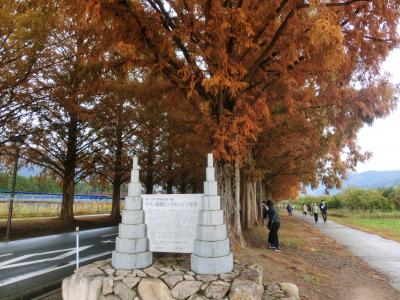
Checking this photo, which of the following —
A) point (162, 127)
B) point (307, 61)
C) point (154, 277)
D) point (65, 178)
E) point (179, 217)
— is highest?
point (162, 127)

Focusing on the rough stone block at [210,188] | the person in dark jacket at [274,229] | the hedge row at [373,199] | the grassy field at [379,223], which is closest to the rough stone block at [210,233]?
the rough stone block at [210,188]

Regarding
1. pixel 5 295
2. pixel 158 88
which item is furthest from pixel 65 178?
pixel 5 295

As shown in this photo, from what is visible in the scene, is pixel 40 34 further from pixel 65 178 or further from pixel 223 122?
pixel 65 178

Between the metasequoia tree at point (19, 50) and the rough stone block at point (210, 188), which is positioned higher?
the metasequoia tree at point (19, 50)

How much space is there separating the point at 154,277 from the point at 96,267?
1278 mm

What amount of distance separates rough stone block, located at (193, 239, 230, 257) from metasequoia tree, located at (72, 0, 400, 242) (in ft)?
7.55

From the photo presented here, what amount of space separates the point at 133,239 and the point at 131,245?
11 cm

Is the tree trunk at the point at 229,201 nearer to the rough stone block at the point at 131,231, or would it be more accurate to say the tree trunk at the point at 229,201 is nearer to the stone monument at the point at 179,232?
the stone monument at the point at 179,232

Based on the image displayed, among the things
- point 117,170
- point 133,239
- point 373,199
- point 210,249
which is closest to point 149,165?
point 117,170

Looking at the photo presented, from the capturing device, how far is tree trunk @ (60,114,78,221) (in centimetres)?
1916

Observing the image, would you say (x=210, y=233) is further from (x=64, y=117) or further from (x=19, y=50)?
(x=64, y=117)

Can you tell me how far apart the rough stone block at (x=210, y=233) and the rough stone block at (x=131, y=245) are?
1.00 m

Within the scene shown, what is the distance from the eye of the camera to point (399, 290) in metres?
6.84

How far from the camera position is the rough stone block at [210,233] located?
555cm
